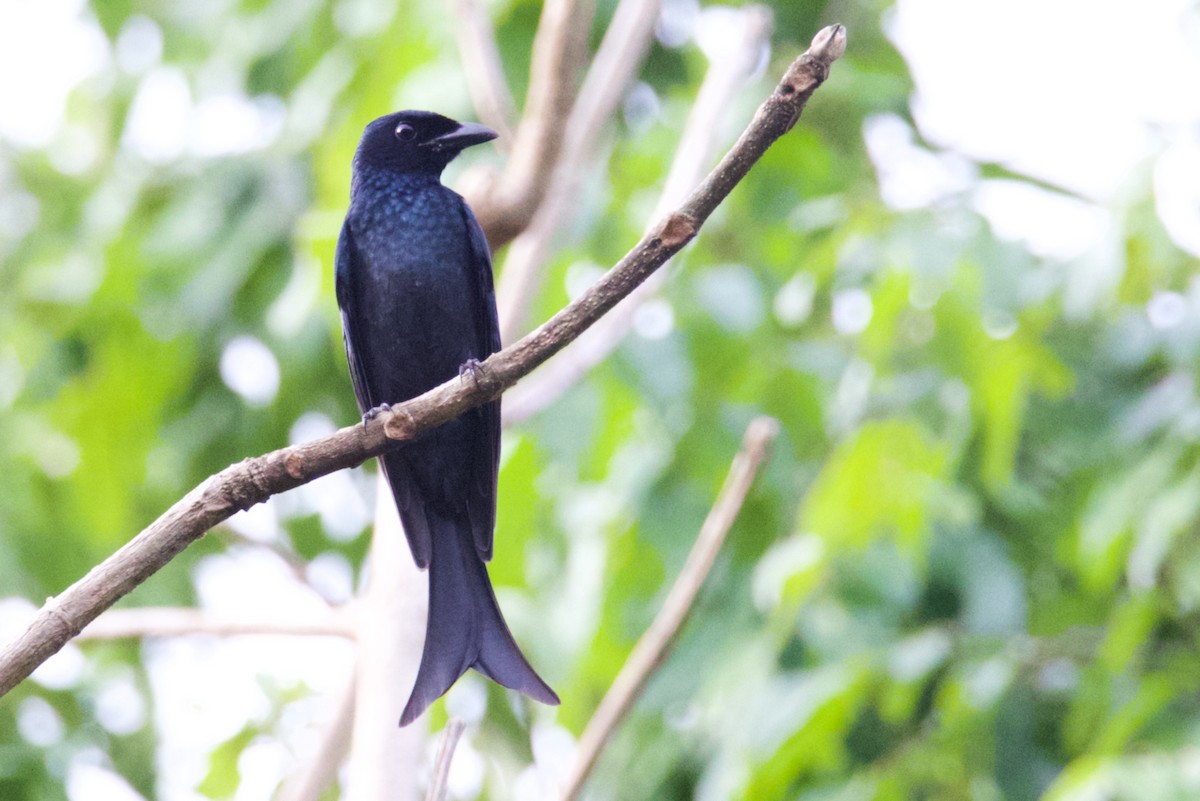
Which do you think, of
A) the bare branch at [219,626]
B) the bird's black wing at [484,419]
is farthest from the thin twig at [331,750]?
the bird's black wing at [484,419]

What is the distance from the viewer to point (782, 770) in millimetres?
3449

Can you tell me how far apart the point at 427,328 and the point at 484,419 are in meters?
0.38

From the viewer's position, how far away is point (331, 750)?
129 inches

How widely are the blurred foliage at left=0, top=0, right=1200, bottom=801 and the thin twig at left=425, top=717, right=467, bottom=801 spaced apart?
1270mm

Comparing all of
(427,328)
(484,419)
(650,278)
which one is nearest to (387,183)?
(427,328)

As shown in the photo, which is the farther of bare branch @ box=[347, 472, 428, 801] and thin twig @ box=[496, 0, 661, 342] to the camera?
thin twig @ box=[496, 0, 661, 342]

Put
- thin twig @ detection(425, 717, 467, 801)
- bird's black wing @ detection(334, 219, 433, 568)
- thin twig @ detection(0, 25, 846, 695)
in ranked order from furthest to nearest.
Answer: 1. bird's black wing @ detection(334, 219, 433, 568)
2. thin twig @ detection(425, 717, 467, 801)
3. thin twig @ detection(0, 25, 846, 695)

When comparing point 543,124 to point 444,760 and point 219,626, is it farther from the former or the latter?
point 444,760

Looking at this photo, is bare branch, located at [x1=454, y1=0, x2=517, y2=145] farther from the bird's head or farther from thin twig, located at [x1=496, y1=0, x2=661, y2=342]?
thin twig, located at [x1=496, y1=0, x2=661, y2=342]

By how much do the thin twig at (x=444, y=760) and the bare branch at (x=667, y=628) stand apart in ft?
1.90

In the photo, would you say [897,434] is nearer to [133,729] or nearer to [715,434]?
[715,434]

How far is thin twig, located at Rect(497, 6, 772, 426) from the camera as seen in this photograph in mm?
3561

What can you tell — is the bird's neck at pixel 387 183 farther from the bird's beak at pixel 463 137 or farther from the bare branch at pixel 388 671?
the bare branch at pixel 388 671

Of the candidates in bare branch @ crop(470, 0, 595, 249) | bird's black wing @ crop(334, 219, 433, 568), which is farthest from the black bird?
bare branch @ crop(470, 0, 595, 249)
